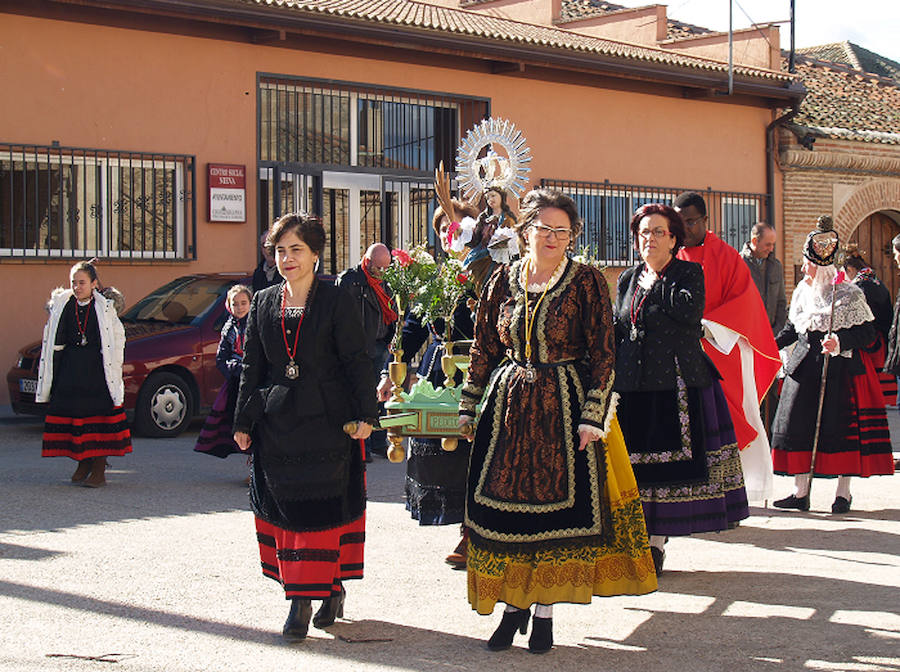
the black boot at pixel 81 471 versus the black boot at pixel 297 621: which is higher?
the black boot at pixel 81 471

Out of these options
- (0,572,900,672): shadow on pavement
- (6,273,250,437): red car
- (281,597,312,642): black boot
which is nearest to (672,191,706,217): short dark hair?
(0,572,900,672): shadow on pavement

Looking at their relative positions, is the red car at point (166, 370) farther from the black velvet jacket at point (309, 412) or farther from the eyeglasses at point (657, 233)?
the black velvet jacket at point (309, 412)

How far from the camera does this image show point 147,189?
50.9 feet

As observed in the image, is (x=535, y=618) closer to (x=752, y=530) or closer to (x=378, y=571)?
(x=378, y=571)

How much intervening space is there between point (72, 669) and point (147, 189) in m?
11.2

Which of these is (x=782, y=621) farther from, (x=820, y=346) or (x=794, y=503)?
Answer: (x=820, y=346)

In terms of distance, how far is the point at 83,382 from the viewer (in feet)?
31.4

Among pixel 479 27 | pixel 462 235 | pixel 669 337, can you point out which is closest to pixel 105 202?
pixel 479 27

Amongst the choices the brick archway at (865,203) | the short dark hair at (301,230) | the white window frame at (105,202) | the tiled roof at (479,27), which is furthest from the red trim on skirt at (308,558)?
the brick archway at (865,203)

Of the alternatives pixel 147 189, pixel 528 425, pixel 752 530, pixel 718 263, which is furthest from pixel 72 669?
pixel 147 189

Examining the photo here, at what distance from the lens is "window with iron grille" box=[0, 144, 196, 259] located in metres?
14.6

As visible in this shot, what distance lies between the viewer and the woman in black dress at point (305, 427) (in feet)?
17.8

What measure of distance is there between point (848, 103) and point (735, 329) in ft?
67.1

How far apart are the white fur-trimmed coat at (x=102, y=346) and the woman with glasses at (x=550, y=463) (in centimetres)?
485
